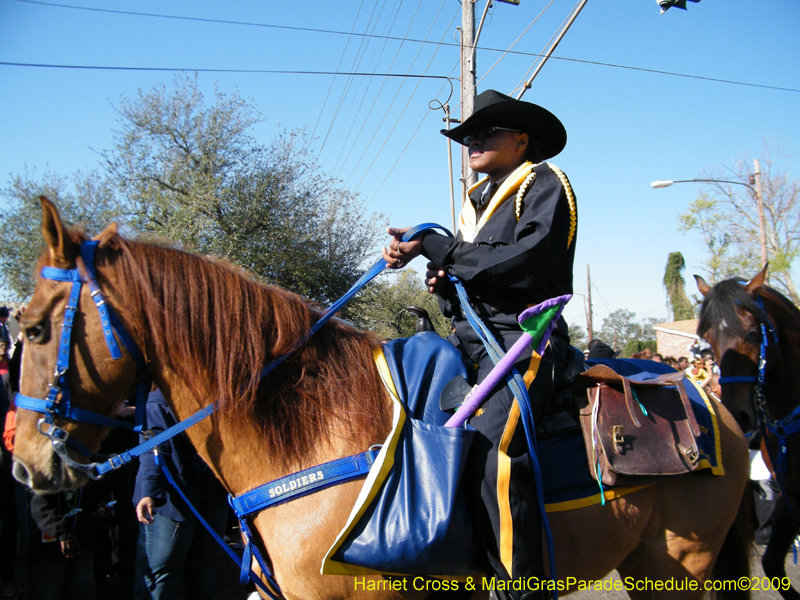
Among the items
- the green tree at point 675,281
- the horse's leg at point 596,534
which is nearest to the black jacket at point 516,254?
the horse's leg at point 596,534

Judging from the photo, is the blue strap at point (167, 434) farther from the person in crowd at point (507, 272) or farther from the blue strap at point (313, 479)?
the person in crowd at point (507, 272)

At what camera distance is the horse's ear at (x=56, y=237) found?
1655 mm

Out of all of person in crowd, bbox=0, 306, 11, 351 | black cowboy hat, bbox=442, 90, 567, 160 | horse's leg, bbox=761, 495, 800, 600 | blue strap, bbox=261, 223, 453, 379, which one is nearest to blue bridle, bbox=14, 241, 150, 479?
blue strap, bbox=261, 223, 453, 379

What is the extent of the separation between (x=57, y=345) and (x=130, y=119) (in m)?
12.9

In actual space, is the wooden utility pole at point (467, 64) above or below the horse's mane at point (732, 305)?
above

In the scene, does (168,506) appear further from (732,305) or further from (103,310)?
(732,305)

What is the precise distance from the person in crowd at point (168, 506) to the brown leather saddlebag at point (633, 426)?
2.57 m

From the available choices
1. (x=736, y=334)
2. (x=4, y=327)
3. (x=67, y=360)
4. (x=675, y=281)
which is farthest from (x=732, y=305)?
(x=675, y=281)

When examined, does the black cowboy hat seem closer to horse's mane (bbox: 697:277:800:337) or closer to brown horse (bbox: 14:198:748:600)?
brown horse (bbox: 14:198:748:600)

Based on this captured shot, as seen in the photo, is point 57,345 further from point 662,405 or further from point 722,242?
point 722,242

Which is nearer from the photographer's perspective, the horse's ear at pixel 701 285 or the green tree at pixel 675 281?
the horse's ear at pixel 701 285

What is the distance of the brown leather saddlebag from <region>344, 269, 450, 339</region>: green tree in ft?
2.93

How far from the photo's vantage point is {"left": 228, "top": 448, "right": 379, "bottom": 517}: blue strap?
1.76m

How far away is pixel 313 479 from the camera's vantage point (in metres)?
1.76
